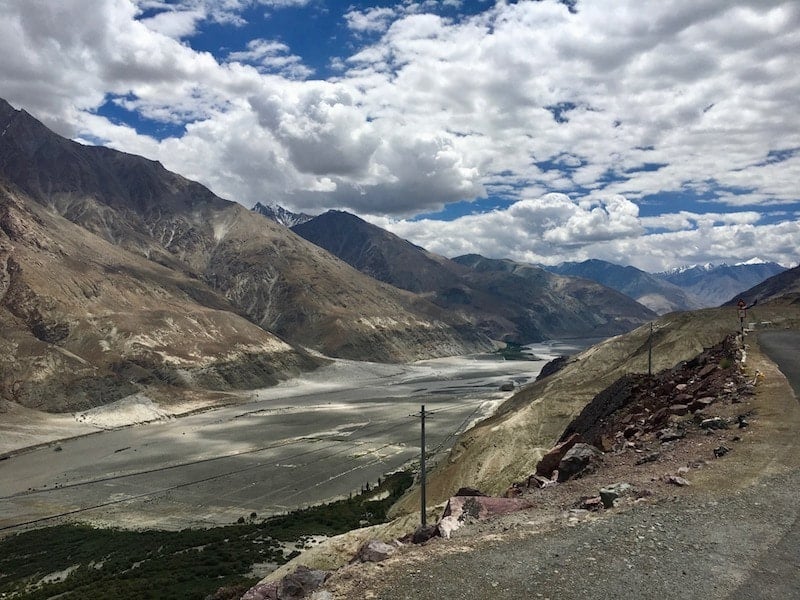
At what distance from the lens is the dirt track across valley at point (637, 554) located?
945 cm

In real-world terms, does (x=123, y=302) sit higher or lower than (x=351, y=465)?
higher

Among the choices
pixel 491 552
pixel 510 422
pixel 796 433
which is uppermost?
pixel 796 433

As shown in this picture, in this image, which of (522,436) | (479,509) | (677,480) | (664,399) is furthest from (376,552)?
(522,436)

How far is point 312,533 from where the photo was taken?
43281mm

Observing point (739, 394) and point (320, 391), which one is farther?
point (320, 391)

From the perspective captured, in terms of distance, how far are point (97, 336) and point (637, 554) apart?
16407 centimetres

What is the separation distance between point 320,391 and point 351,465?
91952mm

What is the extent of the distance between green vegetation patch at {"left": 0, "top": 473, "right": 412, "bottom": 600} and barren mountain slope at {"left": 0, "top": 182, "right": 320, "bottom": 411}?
8056cm

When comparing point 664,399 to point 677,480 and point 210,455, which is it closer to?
point 677,480

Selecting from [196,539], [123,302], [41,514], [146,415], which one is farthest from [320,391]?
[196,539]

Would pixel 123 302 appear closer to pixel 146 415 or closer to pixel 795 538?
pixel 146 415

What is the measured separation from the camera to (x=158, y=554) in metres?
41.3

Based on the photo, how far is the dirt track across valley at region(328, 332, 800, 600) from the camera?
945 centimetres

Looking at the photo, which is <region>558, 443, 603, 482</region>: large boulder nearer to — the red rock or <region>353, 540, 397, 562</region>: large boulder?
the red rock
